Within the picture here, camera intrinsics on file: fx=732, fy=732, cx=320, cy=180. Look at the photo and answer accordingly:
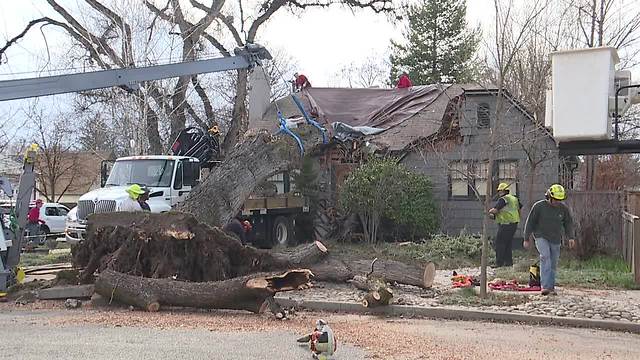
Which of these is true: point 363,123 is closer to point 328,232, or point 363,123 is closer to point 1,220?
point 328,232

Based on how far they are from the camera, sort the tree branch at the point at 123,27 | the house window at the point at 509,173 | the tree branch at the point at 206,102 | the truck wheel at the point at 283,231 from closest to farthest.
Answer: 1. the truck wheel at the point at 283,231
2. the house window at the point at 509,173
3. the tree branch at the point at 123,27
4. the tree branch at the point at 206,102

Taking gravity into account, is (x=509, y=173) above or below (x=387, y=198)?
above

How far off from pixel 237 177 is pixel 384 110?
932 cm

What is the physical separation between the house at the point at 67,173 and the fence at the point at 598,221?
25.6m

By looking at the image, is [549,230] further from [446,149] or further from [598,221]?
[446,149]

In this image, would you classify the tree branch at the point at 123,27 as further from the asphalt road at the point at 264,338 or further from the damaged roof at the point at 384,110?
the asphalt road at the point at 264,338

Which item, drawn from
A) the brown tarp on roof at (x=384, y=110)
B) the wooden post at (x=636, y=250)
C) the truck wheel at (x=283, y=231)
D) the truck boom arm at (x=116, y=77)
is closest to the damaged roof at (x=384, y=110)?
the brown tarp on roof at (x=384, y=110)

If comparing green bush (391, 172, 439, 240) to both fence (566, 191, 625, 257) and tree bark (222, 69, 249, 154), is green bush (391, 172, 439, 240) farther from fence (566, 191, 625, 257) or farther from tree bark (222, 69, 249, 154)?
tree bark (222, 69, 249, 154)

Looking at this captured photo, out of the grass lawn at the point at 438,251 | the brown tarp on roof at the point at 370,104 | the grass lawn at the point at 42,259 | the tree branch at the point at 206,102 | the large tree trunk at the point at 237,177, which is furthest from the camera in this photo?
the tree branch at the point at 206,102

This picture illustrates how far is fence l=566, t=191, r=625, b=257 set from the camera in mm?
15289

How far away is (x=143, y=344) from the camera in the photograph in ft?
25.5

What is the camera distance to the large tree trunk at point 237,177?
47.6ft

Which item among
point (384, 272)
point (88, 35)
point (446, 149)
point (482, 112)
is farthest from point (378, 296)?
point (88, 35)

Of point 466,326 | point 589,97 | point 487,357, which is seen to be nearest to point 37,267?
point 466,326
